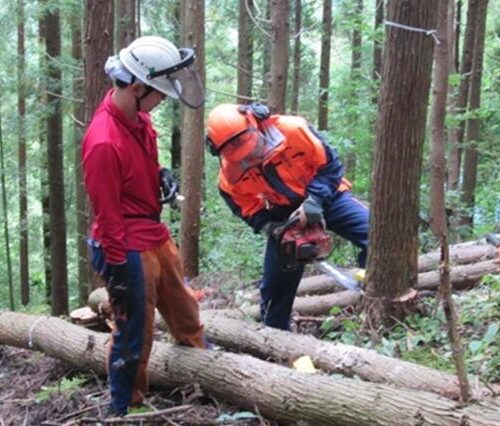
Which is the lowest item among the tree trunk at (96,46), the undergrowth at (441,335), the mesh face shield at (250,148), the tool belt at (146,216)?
the undergrowth at (441,335)

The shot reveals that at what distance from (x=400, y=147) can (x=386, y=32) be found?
82 centimetres

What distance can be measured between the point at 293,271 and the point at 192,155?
408 centimetres

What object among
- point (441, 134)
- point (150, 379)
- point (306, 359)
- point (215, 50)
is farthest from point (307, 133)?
point (215, 50)

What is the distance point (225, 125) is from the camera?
15.8ft

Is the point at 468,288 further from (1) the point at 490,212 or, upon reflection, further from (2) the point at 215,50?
(2) the point at 215,50

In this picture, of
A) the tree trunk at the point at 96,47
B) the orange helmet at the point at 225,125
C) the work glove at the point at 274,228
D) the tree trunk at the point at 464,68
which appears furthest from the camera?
the tree trunk at the point at 464,68

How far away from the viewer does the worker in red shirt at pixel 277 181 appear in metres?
4.90

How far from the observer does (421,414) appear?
2998mm

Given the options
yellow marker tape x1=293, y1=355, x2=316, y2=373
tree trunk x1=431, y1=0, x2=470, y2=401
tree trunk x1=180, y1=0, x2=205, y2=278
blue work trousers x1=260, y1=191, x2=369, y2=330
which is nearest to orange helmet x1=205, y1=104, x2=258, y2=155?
blue work trousers x1=260, y1=191, x2=369, y2=330

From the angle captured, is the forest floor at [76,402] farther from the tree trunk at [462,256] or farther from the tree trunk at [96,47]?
the tree trunk at [462,256]

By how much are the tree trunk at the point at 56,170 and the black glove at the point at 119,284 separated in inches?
388

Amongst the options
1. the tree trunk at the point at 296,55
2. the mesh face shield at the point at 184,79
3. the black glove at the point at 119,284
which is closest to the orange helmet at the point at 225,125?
the mesh face shield at the point at 184,79

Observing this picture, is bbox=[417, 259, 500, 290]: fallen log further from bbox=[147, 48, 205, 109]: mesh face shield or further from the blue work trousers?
bbox=[147, 48, 205, 109]: mesh face shield

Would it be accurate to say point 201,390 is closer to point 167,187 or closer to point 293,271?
point 167,187
